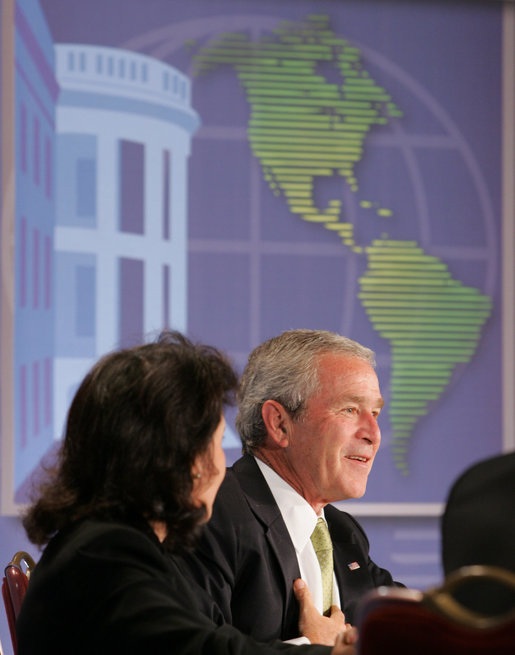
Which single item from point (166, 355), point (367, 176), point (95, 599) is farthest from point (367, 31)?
point (95, 599)

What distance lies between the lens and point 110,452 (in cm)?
143

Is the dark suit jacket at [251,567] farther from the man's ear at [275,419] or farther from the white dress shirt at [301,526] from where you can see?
the man's ear at [275,419]

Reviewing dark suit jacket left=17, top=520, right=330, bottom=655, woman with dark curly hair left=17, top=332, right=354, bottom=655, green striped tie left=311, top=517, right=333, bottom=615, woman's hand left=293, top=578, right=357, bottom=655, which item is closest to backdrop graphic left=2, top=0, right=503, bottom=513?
green striped tie left=311, top=517, right=333, bottom=615

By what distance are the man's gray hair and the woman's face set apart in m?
0.79

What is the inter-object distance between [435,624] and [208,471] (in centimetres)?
63

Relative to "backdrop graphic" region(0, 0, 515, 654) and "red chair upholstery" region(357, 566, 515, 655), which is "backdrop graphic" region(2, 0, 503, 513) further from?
"red chair upholstery" region(357, 566, 515, 655)

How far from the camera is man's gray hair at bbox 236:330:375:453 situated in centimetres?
232

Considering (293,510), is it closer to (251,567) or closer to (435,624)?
(251,567)

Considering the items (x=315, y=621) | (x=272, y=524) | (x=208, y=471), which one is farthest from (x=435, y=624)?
(x=272, y=524)

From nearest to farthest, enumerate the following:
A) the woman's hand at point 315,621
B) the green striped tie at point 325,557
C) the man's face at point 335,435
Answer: the woman's hand at point 315,621, the green striped tie at point 325,557, the man's face at point 335,435

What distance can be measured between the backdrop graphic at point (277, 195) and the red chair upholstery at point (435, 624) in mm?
3521

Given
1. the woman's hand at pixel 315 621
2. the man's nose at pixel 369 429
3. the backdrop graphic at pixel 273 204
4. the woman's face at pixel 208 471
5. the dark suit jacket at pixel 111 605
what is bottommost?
the woman's hand at pixel 315 621

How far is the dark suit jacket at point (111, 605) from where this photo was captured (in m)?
1.25

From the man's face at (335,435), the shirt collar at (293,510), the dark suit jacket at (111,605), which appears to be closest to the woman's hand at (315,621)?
the shirt collar at (293,510)
